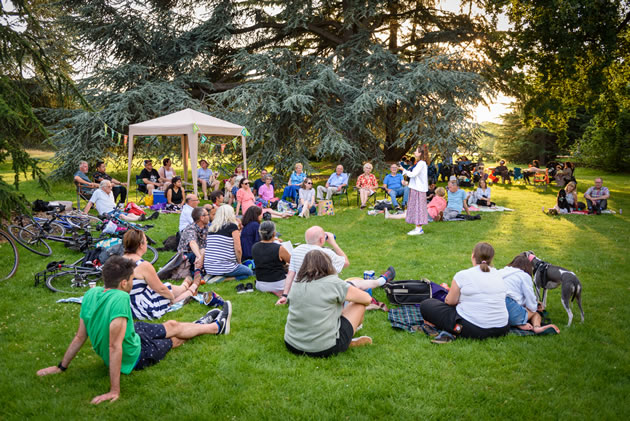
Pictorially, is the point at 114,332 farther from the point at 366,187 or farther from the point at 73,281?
the point at 366,187

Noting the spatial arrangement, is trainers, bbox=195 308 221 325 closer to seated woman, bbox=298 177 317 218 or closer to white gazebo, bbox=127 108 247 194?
seated woman, bbox=298 177 317 218

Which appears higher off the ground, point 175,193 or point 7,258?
point 175,193

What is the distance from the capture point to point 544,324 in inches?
174

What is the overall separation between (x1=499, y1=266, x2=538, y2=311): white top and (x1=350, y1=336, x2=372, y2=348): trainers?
4.85 feet

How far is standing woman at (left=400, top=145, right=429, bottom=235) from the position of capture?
8484 mm

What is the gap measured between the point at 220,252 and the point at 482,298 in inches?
136

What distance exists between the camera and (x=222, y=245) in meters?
5.79

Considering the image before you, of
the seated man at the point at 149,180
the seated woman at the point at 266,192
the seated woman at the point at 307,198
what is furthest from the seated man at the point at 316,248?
the seated man at the point at 149,180

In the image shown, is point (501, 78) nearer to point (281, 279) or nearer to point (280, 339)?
point (281, 279)

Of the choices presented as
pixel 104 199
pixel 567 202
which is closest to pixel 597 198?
pixel 567 202

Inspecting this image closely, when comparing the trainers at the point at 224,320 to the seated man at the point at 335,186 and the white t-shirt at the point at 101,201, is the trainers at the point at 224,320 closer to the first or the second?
the white t-shirt at the point at 101,201

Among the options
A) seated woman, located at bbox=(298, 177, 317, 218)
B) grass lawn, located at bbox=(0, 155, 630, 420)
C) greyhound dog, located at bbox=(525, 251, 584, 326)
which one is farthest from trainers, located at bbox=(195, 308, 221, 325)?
seated woman, located at bbox=(298, 177, 317, 218)

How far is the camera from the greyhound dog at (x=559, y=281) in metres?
4.20

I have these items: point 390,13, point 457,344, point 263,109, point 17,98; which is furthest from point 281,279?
point 390,13
